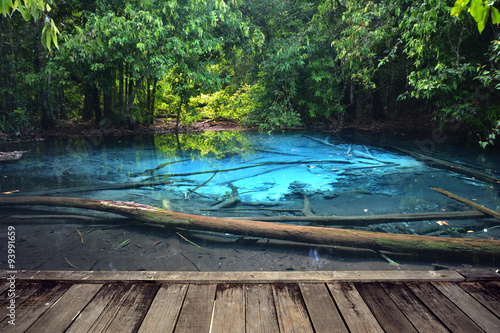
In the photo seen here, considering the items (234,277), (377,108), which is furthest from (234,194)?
(377,108)

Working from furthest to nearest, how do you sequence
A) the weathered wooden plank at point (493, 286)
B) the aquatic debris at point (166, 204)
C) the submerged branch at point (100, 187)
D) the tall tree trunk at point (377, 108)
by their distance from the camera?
the tall tree trunk at point (377, 108) < the submerged branch at point (100, 187) < the aquatic debris at point (166, 204) < the weathered wooden plank at point (493, 286)

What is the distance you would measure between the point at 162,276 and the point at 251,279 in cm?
46

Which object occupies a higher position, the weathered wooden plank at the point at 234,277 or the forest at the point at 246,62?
the forest at the point at 246,62

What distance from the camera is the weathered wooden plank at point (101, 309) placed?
1.26 m

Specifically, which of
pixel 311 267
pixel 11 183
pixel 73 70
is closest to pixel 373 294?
pixel 311 267

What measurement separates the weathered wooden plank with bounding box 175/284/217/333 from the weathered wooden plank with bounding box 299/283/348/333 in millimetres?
437

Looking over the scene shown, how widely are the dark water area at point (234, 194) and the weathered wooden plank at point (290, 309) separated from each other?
30.7 inches

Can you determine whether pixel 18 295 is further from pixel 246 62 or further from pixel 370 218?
pixel 246 62

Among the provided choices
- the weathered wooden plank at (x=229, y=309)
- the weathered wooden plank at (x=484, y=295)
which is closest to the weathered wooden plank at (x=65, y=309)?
the weathered wooden plank at (x=229, y=309)

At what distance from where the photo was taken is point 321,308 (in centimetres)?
138

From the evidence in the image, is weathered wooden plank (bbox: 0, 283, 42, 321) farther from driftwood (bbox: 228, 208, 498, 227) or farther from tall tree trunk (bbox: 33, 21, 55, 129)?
tall tree trunk (bbox: 33, 21, 55, 129)

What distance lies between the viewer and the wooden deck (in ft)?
4.18

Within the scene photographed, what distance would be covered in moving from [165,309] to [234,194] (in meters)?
2.63

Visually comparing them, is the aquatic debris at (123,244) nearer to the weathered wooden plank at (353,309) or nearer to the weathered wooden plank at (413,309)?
the weathered wooden plank at (353,309)
